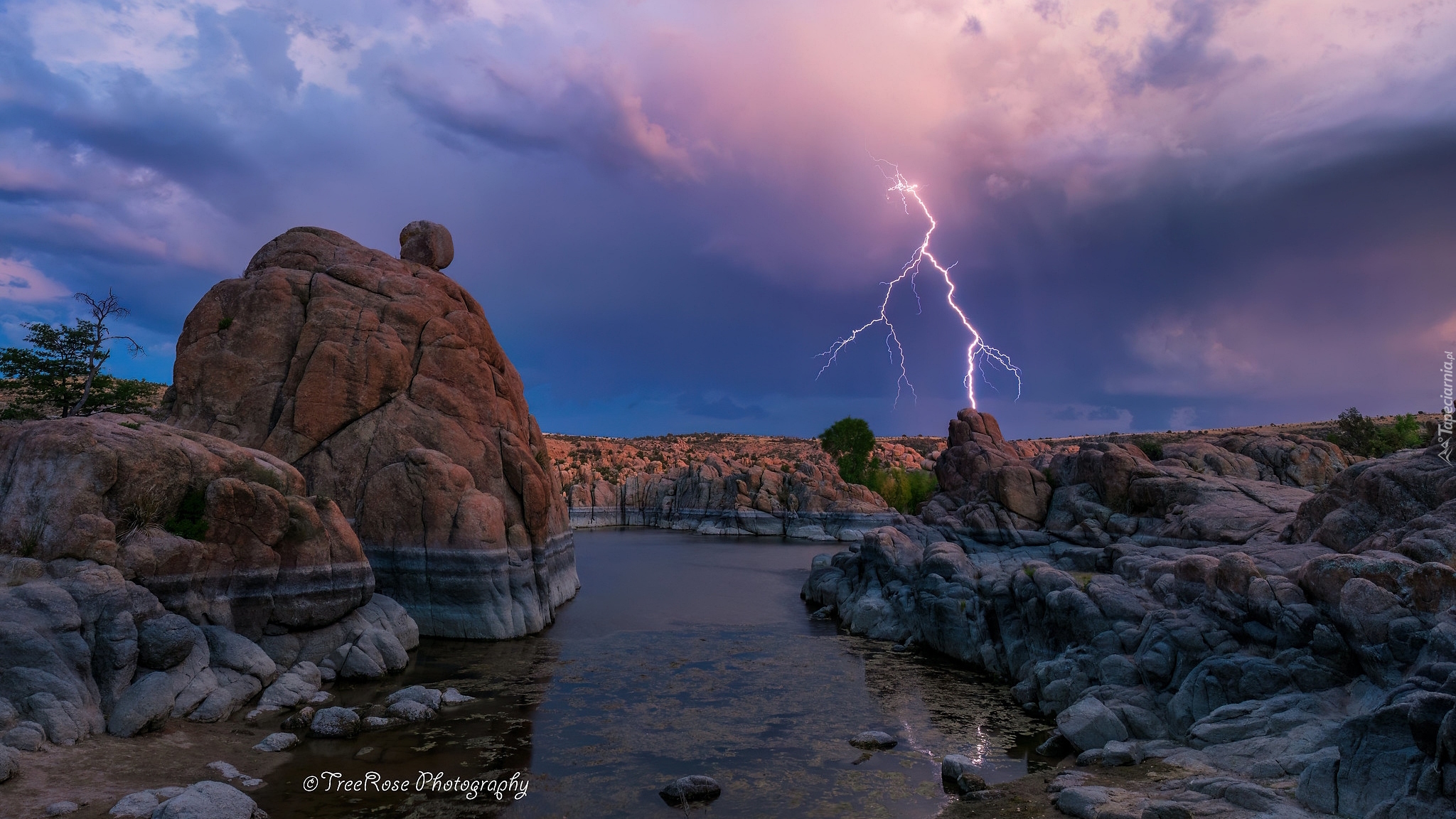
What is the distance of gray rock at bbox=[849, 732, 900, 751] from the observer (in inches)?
814

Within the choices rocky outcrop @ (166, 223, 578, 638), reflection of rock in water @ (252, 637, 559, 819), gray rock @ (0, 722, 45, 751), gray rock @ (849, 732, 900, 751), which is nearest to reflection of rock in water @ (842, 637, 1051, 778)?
gray rock @ (849, 732, 900, 751)

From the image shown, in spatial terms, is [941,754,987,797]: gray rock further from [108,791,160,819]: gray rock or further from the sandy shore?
[108,791,160,819]: gray rock

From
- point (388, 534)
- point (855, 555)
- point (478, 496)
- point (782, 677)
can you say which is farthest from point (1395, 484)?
point (388, 534)

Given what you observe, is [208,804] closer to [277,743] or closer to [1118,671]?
[277,743]

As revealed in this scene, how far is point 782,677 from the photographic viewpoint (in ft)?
93.8

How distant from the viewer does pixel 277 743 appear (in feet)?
58.5

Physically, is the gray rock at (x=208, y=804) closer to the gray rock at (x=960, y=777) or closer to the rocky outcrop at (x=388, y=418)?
the gray rock at (x=960, y=777)

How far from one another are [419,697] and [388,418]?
16617 millimetres

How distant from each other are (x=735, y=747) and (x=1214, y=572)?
15.8 metres

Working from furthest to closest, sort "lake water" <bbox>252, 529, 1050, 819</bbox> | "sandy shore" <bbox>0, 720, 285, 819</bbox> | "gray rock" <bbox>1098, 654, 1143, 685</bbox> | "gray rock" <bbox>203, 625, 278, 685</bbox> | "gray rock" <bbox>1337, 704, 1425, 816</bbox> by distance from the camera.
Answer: "gray rock" <bbox>1098, 654, 1143, 685</bbox> → "gray rock" <bbox>203, 625, 278, 685</bbox> → "lake water" <bbox>252, 529, 1050, 819</bbox> → "sandy shore" <bbox>0, 720, 285, 819</bbox> → "gray rock" <bbox>1337, 704, 1425, 816</bbox>

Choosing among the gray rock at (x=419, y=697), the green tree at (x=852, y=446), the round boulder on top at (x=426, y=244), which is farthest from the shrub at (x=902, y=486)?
the gray rock at (x=419, y=697)

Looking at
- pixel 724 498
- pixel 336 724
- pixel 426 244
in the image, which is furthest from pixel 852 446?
pixel 336 724

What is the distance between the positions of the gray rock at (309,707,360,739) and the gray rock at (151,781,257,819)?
4.67 meters

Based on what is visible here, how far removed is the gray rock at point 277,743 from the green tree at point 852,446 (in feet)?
368
